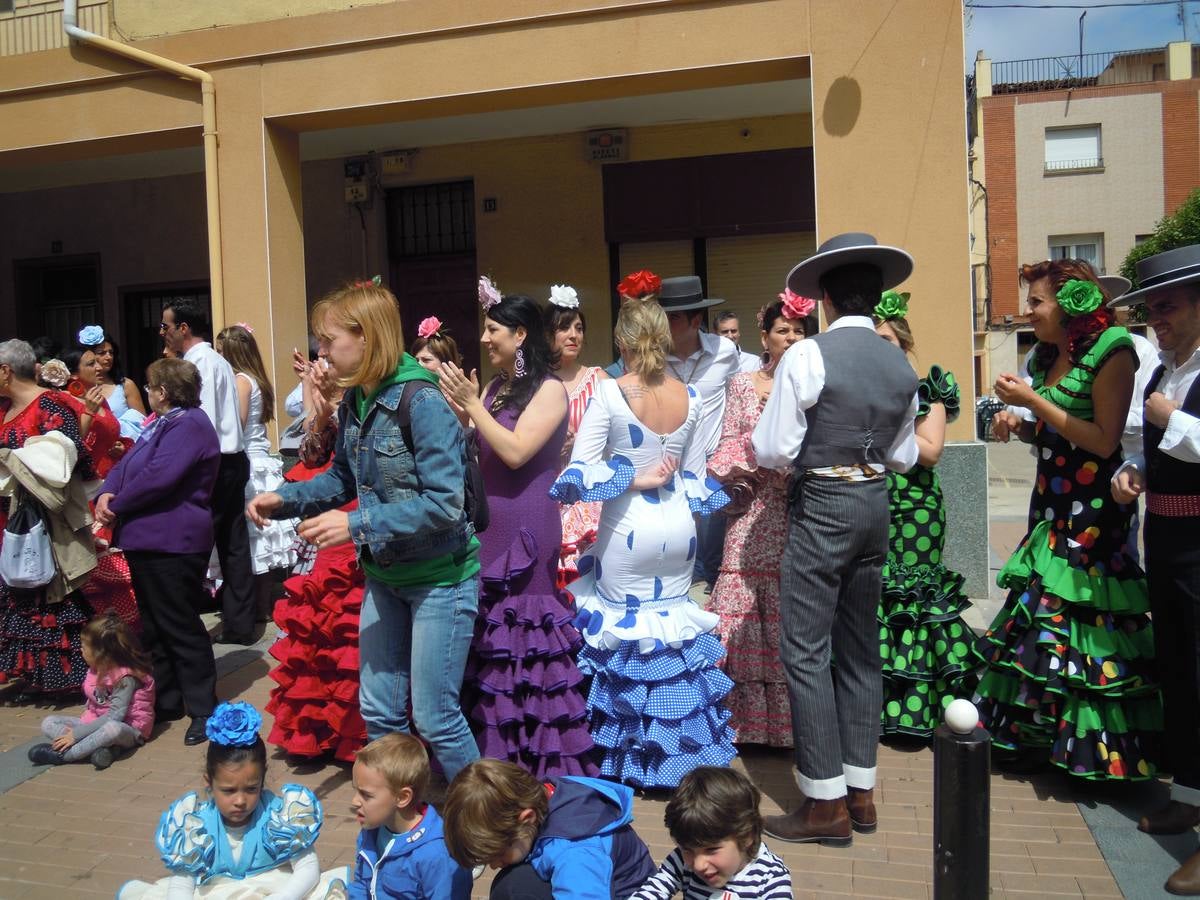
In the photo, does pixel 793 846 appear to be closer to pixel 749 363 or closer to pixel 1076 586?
pixel 1076 586

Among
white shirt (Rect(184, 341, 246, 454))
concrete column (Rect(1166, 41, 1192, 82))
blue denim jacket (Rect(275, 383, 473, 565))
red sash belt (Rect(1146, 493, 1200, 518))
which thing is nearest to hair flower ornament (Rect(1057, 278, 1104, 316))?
red sash belt (Rect(1146, 493, 1200, 518))

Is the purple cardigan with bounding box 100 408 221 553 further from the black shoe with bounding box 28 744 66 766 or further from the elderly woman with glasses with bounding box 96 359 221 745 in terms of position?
the black shoe with bounding box 28 744 66 766

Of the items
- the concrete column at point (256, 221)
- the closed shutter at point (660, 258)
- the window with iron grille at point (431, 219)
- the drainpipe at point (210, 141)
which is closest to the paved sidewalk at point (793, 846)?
the concrete column at point (256, 221)

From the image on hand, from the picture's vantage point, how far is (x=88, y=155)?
9539 millimetres

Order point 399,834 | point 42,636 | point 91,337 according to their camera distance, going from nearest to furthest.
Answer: point 399,834 < point 42,636 < point 91,337

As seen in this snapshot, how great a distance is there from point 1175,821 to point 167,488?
4.54 meters

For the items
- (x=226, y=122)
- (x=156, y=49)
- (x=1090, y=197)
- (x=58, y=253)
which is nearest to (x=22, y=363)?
(x=226, y=122)

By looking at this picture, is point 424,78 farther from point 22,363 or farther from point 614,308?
point 22,363

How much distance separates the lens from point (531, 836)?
2.68m

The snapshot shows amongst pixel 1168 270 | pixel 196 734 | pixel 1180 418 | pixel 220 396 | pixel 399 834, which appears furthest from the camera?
pixel 220 396

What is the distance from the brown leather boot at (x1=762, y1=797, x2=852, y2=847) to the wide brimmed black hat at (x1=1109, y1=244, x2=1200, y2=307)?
2.15 m

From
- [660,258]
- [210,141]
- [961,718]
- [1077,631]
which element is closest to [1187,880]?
[1077,631]

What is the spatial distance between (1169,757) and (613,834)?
2.23 m

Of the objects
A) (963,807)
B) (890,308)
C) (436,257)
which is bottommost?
(963,807)
